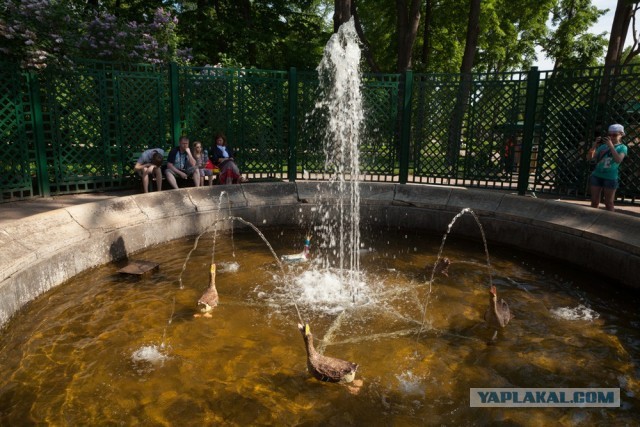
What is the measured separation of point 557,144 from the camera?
8602 mm

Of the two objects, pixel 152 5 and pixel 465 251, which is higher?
pixel 152 5

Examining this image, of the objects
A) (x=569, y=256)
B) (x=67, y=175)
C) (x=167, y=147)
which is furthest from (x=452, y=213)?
(x=67, y=175)

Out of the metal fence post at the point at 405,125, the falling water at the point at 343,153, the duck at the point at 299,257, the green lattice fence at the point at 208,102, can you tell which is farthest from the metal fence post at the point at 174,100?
the metal fence post at the point at 405,125

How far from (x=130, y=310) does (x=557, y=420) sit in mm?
3912

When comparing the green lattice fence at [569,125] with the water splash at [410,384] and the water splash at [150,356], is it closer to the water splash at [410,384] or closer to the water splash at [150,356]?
the water splash at [410,384]

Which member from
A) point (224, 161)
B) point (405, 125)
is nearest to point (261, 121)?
point (224, 161)

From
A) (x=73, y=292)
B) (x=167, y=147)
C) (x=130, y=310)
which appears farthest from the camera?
(x=167, y=147)

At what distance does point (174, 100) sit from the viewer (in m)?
9.03

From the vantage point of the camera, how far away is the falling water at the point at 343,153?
7.07 metres

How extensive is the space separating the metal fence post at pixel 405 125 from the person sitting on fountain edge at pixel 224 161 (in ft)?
11.2

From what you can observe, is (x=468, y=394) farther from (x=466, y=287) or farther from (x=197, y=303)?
(x=197, y=303)

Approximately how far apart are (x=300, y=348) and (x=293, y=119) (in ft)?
21.3

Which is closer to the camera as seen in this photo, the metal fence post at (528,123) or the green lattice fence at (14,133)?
the green lattice fence at (14,133)

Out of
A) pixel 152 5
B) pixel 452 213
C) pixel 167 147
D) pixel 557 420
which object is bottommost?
pixel 557 420
